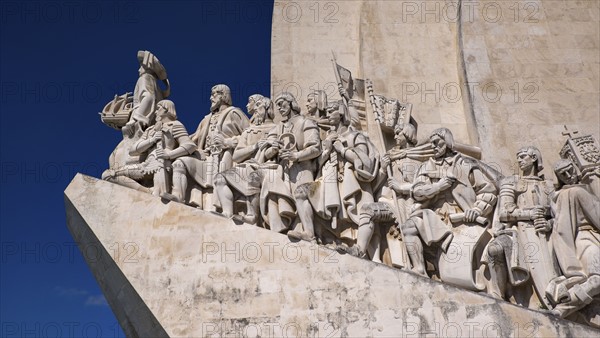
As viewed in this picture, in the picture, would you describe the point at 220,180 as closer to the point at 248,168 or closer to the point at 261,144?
the point at 248,168

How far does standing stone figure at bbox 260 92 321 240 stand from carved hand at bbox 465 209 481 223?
1787 millimetres

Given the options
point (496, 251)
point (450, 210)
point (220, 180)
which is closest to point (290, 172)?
point (220, 180)

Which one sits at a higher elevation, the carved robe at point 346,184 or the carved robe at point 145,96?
the carved robe at point 145,96

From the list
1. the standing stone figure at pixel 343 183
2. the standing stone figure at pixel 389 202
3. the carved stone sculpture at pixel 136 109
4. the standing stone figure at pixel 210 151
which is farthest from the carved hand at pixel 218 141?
the standing stone figure at pixel 389 202

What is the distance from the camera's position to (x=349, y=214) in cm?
943

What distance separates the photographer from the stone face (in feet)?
26.7

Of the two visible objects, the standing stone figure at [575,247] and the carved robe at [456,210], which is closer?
the standing stone figure at [575,247]

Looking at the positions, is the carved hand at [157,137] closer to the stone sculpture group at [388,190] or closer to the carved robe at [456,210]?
the stone sculpture group at [388,190]

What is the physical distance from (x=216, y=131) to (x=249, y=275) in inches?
97.2

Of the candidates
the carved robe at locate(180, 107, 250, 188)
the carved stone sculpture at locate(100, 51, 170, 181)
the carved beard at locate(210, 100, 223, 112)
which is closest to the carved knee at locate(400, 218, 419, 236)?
the carved robe at locate(180, 107, 250, 188)

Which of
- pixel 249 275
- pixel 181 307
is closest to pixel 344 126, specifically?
pixel 249 275

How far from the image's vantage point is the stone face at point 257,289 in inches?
320

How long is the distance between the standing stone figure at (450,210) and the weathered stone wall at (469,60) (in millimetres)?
1458

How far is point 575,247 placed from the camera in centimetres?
857
